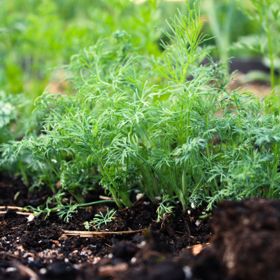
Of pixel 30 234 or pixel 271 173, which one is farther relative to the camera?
pixel 30 234

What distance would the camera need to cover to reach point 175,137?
2363 mm

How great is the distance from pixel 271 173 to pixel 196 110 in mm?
436

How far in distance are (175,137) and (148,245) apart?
2.10ft

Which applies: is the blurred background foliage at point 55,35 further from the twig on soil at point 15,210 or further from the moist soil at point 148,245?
the moist soil at point 148,245

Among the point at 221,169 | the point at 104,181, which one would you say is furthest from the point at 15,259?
the point at 221,169

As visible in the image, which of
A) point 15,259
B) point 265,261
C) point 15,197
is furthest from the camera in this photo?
point 15,197

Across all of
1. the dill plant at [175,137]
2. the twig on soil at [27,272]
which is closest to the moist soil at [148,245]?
the twig on soil at [27,272]

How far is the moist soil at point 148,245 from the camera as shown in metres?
1.63

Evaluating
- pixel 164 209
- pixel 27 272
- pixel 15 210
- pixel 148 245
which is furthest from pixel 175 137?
pixel 15 210

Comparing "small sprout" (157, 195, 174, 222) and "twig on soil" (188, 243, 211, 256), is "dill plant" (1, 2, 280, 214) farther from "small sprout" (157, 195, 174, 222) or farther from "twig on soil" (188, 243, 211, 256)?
"twig on soil" (188, 243, 211, 256)

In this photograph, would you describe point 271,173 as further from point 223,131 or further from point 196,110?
point 196,110

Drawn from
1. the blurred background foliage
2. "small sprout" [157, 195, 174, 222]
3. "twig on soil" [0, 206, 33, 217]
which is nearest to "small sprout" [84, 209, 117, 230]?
"small sprout" [157, 195, 174, 222]

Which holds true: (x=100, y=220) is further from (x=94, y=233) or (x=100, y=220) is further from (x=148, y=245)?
(x=148, y=245)

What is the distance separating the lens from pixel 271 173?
2211 mm
